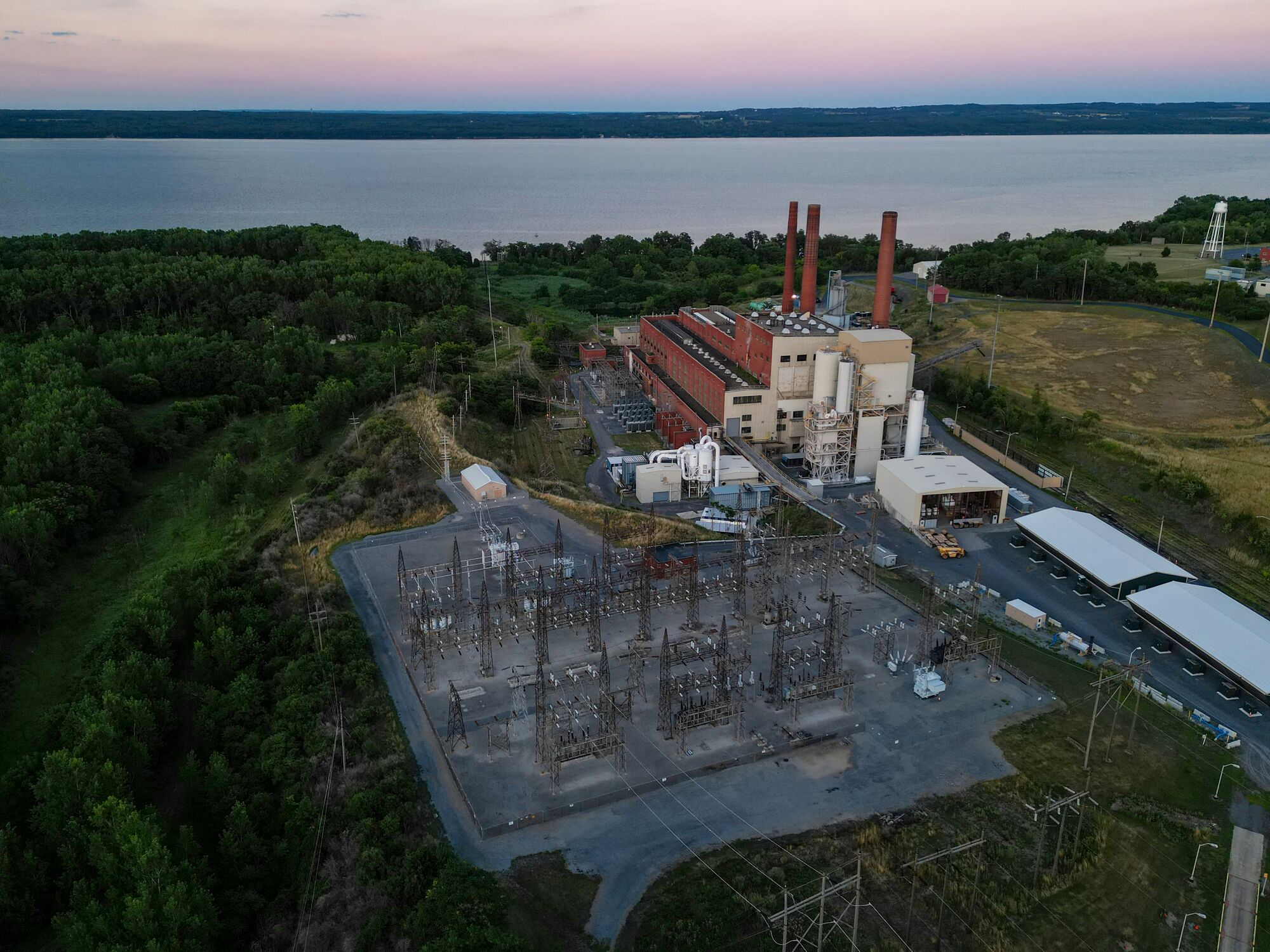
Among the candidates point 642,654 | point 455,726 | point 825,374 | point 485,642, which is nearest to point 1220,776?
point 642,654

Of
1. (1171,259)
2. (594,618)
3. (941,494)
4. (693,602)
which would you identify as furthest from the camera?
A: (1171,259)

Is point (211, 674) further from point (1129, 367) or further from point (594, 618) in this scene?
point (1129, 367)

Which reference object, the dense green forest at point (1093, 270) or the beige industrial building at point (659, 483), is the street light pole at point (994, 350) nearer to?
the dense green forest at point (1093, 270)

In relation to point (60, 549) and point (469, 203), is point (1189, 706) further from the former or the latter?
point (469, 203)

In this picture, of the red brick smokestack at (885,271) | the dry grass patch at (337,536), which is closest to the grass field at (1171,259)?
the red brick smokestack at (885,271)

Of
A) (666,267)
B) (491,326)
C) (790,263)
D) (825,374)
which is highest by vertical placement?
(790,263)

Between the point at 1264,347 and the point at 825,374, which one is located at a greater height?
the point at 825,374

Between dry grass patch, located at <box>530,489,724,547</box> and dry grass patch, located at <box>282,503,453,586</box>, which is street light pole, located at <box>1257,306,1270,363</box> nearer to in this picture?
dry grass patch, located at <box>530,489,724,547</box>
